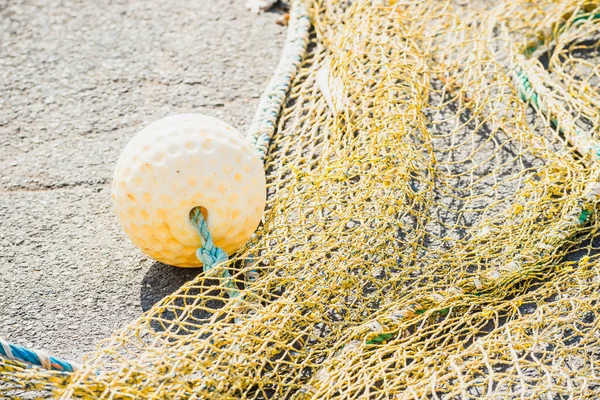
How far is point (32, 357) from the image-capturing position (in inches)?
A: 78.4

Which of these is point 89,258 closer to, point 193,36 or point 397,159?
point 397,159

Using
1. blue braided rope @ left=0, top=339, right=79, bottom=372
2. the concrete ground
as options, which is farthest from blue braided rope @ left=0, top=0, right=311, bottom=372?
the concrete ground

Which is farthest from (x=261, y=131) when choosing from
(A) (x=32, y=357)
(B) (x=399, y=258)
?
(A) (x=32, y=357)

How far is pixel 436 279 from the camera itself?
8.79 ft

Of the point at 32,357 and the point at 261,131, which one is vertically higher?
the point at 261,131

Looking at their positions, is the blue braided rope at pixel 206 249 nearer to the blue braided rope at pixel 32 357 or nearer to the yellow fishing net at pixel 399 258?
the yellow fishing net at pixel 399 258

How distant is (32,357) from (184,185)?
69 centimetres

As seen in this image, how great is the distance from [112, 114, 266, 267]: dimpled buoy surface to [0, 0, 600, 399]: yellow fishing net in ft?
0.64

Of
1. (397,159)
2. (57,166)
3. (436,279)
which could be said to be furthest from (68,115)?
(436,279)

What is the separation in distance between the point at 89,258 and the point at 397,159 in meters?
1.20

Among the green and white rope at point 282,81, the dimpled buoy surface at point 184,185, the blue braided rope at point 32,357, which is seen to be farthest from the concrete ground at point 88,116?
the blue braided rope at point 32,357

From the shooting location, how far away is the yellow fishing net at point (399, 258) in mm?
2115

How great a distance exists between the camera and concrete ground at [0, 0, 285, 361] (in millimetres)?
2701

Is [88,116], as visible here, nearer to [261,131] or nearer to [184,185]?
[261,131]
